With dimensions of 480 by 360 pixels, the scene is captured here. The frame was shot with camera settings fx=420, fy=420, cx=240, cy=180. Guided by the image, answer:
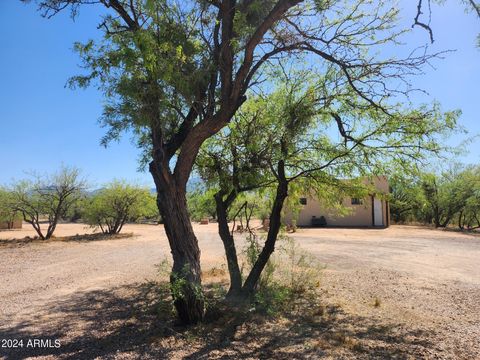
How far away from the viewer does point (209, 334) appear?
253 inches

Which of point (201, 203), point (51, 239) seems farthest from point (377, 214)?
point (201, 203)

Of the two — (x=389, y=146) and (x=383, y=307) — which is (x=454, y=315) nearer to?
(x=383, y=307)

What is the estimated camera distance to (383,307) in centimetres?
823

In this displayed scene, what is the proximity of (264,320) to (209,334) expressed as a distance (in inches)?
48.4

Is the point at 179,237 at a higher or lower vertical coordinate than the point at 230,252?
higher

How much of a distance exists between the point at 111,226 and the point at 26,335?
21204mm

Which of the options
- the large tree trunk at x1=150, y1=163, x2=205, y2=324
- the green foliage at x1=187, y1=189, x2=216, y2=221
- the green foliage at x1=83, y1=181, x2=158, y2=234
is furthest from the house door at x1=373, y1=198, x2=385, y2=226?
the large tree trunk at x1=150, y1=163, x2=205, y2=324

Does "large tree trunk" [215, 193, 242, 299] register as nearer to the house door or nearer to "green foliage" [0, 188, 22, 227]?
"green foliage" [0, 188, 22, 227]

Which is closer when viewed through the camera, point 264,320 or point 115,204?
point 264,320

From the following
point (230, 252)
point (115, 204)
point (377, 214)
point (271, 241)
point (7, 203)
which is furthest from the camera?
point (377, 214)

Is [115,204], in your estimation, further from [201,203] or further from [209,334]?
[209,334]

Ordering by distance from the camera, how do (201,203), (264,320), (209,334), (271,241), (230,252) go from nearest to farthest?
1. (209,334)
2. (264,320)
3. (271,241)
4. (230,252)
5. (201,203)

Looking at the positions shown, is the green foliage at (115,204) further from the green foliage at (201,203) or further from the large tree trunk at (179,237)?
the large tree trunk at (179,237)

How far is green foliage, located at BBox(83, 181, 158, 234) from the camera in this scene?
25.8 metres
